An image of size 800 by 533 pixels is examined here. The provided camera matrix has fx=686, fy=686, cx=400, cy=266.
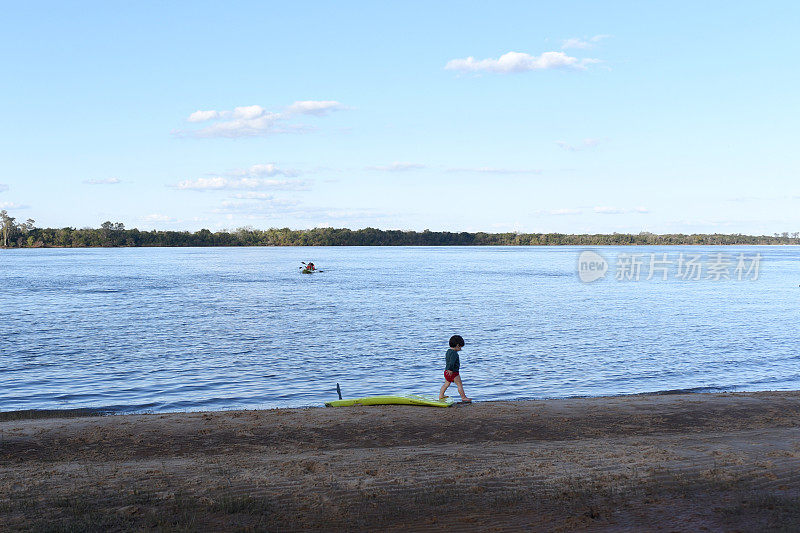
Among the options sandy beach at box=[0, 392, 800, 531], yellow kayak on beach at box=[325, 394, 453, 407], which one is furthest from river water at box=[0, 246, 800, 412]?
sandy beach at box=[0, 392, 800, 531]

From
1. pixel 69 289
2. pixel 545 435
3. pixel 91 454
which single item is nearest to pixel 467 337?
pixel 545 435

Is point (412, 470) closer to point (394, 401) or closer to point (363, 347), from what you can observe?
point (394, 401)

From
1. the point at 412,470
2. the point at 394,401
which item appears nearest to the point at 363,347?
the point at 394,401

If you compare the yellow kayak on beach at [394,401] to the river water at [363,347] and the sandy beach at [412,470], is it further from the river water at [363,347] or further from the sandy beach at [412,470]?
the river water at [363,347]

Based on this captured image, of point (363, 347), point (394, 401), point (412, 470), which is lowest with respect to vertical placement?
point (363, 347)

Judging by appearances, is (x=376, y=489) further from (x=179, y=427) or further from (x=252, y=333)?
(x=252, y=333)

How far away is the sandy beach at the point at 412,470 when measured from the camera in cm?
825

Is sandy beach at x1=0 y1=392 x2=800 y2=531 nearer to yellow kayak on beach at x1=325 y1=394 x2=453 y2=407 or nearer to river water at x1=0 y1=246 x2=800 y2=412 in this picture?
yellow kayak on beach at x1=325 y1=394 x2=453 y2=407

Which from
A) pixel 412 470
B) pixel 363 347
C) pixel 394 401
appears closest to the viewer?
pixel 412 470

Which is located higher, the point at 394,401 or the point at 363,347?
the point at 394,401

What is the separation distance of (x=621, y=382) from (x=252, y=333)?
20.0m

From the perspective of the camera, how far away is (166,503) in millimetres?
8828

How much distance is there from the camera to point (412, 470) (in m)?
10.3

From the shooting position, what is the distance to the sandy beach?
325 inches
